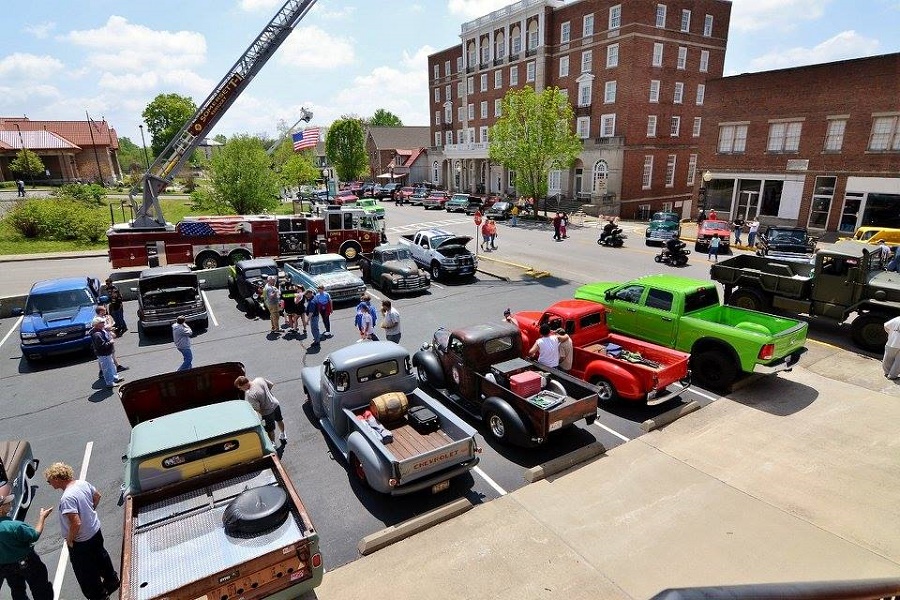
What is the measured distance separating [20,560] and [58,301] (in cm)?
1070

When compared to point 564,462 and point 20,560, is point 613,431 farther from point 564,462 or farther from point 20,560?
point 20,560

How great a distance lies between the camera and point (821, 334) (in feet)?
47.1

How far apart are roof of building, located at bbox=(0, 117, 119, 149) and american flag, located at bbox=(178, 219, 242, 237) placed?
202ft

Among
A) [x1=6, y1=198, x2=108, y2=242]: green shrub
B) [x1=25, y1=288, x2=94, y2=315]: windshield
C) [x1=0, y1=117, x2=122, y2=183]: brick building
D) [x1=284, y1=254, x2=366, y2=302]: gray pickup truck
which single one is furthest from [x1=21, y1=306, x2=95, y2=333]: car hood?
[x1=0, y1=117, x2=122, y2=183]: brick building

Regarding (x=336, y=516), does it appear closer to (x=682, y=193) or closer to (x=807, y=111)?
(x=807, y=111)

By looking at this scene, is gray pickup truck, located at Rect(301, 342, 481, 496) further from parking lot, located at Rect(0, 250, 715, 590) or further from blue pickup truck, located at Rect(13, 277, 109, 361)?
blue pickup truck, located at Rect(13, 277, 109, 361)

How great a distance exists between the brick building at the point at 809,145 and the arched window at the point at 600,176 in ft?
32.2

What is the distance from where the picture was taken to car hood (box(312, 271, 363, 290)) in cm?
1760

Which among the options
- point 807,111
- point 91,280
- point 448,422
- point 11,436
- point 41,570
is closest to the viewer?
point 41,570

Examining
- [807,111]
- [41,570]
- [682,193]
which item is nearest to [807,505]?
[41,570]

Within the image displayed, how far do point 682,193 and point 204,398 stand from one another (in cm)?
4931

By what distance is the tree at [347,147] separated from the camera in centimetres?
6850

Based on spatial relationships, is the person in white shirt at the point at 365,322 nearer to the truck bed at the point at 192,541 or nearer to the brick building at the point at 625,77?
the truck bed at the point at 192,541

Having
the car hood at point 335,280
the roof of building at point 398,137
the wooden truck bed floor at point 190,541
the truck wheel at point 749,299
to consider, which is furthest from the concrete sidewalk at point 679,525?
the roof of building at point 398,137
